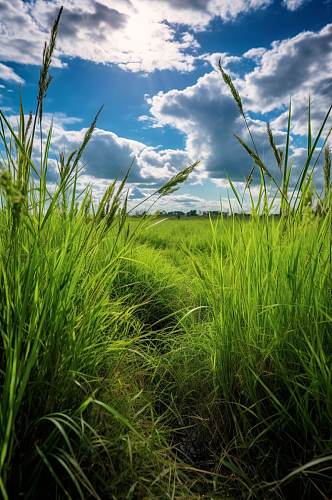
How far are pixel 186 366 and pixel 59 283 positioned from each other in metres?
0.96

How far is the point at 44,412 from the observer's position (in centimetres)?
117

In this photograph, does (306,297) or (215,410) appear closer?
(306,297)

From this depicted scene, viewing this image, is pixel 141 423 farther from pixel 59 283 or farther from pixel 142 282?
pixel 142 282

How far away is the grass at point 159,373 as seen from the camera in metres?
1.14

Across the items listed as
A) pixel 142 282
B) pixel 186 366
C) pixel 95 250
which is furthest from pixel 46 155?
pixel 142 282

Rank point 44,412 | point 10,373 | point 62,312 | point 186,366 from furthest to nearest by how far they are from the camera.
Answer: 1. point 186,366
2. point 62,312
3. point 44,412
4. point 10,373

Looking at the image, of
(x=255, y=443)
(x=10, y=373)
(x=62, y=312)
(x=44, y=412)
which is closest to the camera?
(x=10, y=373)

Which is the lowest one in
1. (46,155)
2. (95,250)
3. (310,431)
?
(310,431)

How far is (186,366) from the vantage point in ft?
6.71

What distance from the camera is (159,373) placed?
201 centimetres

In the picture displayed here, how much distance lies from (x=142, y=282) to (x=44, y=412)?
2122 millimetres

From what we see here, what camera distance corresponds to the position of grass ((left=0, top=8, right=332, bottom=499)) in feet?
3.73

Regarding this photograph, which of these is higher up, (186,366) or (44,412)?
(44,412)

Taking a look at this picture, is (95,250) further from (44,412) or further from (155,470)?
(155,470)
